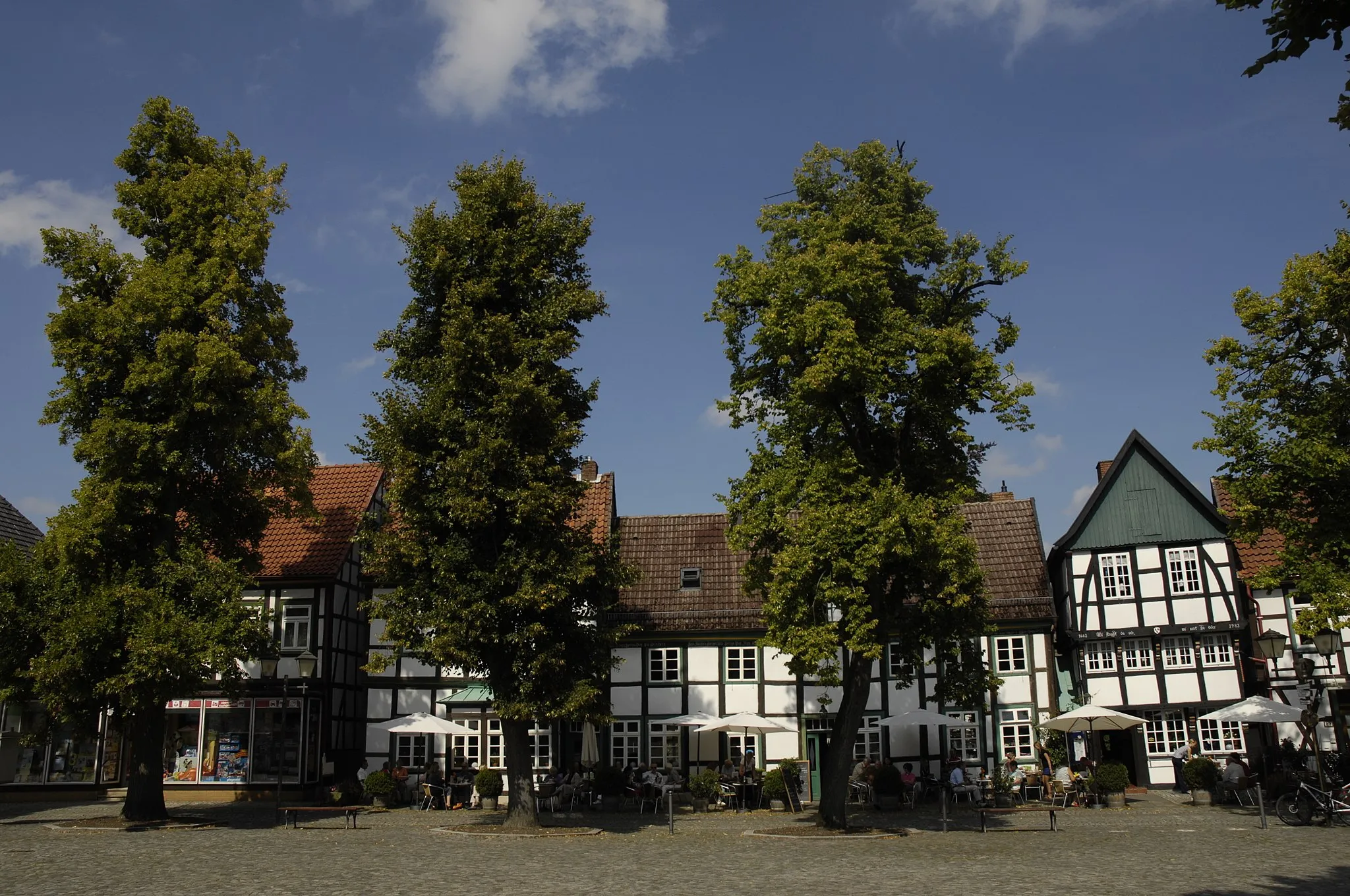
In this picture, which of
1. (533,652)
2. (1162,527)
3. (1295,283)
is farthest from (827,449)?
(1162,527)

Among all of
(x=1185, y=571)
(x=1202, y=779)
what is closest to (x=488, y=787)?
(x=1202, y=779)

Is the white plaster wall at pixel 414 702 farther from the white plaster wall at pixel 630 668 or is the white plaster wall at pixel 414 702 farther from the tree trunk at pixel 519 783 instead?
the tree trunk at pixel 519 783

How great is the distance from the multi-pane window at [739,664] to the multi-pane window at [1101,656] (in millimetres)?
10235

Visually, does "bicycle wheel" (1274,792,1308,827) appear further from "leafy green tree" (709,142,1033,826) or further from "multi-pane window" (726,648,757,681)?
"multi-pane window" (726,648,757,681)

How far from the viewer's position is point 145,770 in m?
23.3

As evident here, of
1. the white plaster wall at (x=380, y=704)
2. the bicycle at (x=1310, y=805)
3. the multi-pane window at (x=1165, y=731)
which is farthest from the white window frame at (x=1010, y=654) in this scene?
the white plaster wall at (x=380, y=704)

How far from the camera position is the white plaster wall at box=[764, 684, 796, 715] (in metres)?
31.7

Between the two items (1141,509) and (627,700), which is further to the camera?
(1141,509)

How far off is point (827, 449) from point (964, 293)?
4.75 meters

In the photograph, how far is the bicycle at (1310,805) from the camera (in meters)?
20.8

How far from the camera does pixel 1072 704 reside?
111 ft

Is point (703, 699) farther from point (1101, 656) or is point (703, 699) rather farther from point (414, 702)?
point (1101, 656)

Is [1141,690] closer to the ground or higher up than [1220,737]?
higher up

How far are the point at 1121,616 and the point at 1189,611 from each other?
1858mm
